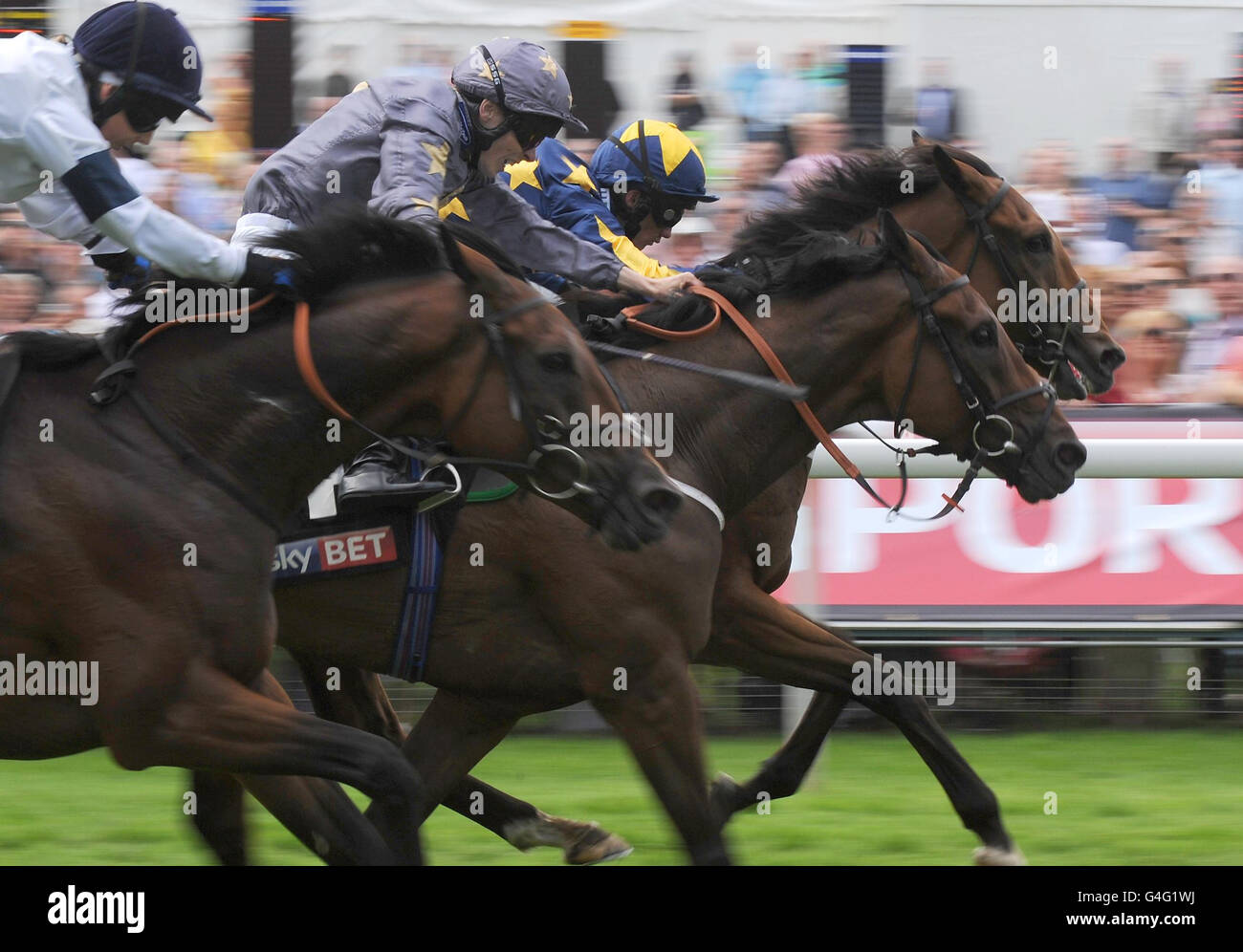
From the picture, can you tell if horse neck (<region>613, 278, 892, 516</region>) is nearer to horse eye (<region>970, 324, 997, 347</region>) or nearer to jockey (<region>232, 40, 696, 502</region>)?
horse eye (<region>970, 324, 997, 347</region>)

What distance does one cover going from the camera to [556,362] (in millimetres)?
3715

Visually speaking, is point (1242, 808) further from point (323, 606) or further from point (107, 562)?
point (107, 562)

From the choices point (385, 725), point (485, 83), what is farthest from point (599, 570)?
point (485, 83)

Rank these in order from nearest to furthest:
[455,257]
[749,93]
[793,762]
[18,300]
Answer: [455,257]
[793,762]
[18,300]
[749,93]

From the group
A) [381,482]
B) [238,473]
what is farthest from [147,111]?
[381,482]

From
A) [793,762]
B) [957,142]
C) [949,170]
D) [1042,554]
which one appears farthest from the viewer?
[957,142]

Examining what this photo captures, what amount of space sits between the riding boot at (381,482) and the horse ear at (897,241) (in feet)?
4.15

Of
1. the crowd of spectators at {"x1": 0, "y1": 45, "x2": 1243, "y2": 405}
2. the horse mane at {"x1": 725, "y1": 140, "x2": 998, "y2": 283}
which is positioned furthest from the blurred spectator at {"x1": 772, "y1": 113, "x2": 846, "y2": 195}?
the horse mane at {"x1": 725, "y1": 140, "x2": 998, "y2": 283}

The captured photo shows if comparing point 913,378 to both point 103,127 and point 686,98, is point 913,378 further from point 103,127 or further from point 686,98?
point 686,98

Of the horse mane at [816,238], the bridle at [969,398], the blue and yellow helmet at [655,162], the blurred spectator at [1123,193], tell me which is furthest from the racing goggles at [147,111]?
the blurred spectator at [1123,193]

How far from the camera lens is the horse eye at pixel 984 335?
4.59 meters

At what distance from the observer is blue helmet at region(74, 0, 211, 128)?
12.4 feet

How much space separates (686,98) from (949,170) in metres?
3.52

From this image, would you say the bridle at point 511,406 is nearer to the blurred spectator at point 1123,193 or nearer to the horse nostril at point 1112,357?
the horse nostril at point 1112,357
